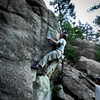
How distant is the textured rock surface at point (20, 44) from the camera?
3328 mm

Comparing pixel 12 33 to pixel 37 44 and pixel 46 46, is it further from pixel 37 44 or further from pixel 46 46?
pixel 46 46

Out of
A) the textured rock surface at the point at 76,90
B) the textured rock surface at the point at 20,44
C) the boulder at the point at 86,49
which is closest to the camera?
the textured rock surface at the point at 20,44

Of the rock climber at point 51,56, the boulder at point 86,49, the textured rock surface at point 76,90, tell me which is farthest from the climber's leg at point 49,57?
the boulder at point 86,49

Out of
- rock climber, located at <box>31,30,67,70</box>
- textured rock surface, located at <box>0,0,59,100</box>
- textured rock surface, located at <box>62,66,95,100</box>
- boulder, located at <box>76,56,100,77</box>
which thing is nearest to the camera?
textured rock surface, located at <box>0,0,59,100</box>

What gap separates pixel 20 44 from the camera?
4168 mm

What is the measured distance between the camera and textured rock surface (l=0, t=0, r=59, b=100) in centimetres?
333

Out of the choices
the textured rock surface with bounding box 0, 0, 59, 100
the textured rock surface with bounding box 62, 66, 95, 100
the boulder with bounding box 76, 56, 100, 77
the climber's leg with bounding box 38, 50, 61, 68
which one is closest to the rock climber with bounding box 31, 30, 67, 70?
the climber's leg with bounding box 38, 50, 61, 68

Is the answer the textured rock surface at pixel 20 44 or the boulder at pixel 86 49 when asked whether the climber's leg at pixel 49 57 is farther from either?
the boulder at pixel 86 49

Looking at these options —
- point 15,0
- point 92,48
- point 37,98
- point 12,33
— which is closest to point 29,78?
point 37,98

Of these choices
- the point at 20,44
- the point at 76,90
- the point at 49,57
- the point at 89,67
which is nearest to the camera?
the point at 20,44

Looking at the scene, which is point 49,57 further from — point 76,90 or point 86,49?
point 86,49

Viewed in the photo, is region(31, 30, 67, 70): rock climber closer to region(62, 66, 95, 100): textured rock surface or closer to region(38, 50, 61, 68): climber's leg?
region(38, 50, 61, 68): climber's leg

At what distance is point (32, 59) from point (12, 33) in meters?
1.47

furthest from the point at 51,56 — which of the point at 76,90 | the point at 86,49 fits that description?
the point at 86,49
